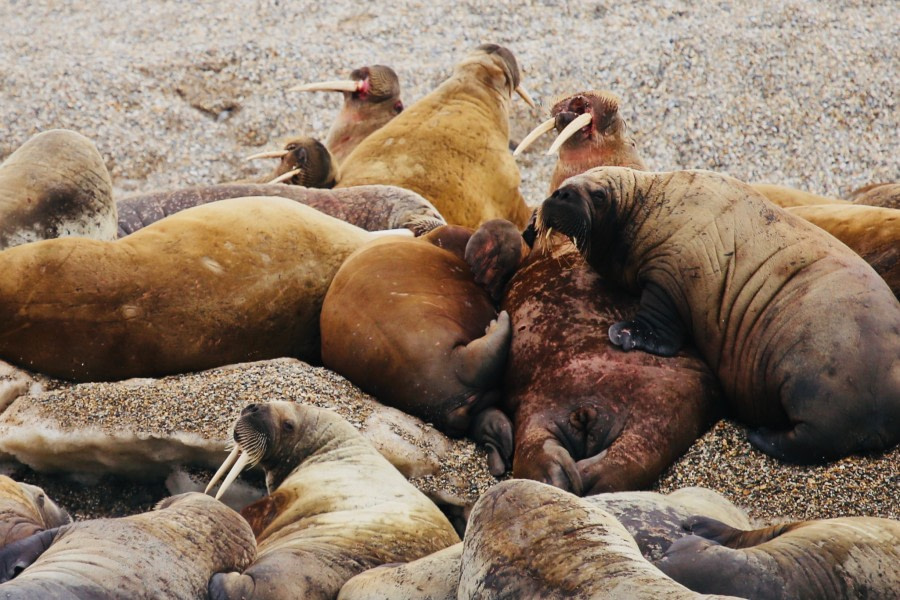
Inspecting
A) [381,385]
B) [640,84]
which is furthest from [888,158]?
[381,385]

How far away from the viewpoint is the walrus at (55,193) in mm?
6840

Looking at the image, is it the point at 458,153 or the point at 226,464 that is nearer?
the point at 226,464

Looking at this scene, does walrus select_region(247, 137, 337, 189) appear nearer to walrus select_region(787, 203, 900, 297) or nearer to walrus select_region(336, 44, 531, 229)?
walrus select_region(336, 44, 531, 229)

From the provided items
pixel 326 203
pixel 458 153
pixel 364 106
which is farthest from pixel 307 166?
pixel 364 106

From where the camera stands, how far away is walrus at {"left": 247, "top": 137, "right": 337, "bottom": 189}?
9328 millimetres

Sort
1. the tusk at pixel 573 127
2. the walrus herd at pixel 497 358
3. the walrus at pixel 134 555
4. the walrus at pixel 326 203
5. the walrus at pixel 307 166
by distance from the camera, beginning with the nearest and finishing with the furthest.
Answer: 1. the walrus at pixel 134 555
2. the walrus herd at pixel 497 358
3. the tusk at pixel 573 127
4. the walrus at pixel 326 203
5. the walrus at pixel 307 166

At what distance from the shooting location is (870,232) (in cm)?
614

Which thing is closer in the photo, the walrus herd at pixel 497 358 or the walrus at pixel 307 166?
the walrus herd at pixel 497 358

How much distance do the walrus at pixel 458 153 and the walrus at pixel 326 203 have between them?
1.44 ft

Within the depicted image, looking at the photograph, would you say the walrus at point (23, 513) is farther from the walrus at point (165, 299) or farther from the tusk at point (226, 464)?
the walrus at point (165, 299)

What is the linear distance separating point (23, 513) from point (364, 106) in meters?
6.64

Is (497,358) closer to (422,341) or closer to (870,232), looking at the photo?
(422,341)

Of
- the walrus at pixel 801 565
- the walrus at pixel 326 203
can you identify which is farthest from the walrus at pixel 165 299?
the walrus at pixel 801 565

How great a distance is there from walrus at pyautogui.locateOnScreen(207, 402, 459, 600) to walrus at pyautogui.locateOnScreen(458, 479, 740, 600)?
0.82 meters
